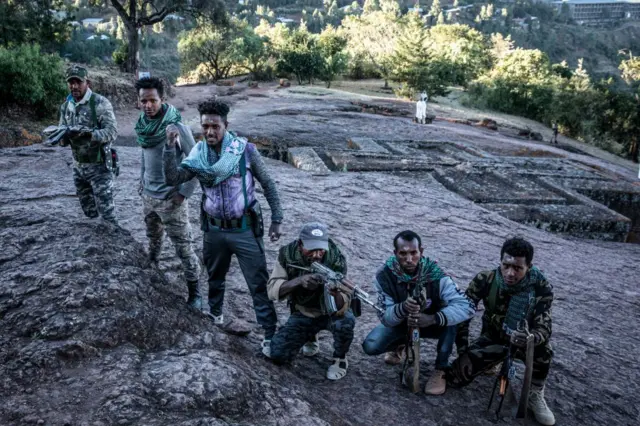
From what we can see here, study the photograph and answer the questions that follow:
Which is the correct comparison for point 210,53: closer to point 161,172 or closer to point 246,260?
point 161,172

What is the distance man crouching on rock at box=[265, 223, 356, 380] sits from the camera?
9.39 ft

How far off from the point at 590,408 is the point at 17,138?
407 inches

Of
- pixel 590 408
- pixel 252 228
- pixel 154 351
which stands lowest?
pixel 590 408

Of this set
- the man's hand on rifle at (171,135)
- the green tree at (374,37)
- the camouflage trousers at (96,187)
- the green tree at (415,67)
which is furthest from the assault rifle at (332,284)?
the green tree at (374,37)

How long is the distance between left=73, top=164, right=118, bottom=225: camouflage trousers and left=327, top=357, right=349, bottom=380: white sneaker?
2.00 m

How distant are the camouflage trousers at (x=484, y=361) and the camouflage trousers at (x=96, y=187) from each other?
2639 millimetres

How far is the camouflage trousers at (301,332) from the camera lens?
9.75 feet

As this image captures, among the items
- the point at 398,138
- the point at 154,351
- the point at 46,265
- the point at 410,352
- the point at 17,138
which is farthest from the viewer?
the point at 398,138

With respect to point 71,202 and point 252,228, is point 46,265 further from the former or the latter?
point 71,202

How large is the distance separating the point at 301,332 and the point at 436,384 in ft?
2.74

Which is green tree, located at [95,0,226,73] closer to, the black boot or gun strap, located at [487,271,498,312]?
the black boot

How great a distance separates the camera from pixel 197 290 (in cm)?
344

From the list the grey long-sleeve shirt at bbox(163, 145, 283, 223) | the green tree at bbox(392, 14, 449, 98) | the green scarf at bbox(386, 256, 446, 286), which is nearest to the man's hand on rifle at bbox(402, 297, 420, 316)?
the green scarf at bbox(386, 256, 446, 286)

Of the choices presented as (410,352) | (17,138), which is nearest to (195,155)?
(410,352)
